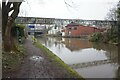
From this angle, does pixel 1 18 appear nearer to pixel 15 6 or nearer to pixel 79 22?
pixel 15 6

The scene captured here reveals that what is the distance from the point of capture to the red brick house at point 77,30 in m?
75.6

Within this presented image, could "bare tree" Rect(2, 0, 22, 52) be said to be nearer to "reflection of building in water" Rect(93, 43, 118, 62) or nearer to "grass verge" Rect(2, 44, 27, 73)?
"grass verge" Rect(2, 44, 27, 73)

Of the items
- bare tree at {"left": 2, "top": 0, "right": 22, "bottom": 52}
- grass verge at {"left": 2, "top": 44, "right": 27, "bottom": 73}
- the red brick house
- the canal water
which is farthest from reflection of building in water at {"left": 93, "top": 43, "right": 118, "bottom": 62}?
the red brick house

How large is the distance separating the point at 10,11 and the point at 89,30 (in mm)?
60945

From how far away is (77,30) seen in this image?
3113 inches

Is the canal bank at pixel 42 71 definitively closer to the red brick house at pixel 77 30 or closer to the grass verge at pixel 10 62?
the grass verge at pixel 10 62

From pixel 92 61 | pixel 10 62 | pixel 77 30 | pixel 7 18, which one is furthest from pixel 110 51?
pixel 77 30

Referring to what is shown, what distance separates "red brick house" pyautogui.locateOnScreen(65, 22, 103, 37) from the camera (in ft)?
248

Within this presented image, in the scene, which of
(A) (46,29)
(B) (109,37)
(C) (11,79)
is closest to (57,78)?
(C) (11,79)

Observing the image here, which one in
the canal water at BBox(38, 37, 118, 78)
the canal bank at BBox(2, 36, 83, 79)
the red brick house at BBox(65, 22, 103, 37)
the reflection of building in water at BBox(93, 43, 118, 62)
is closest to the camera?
the canal bank at BBox(2, 36, 83, 79)

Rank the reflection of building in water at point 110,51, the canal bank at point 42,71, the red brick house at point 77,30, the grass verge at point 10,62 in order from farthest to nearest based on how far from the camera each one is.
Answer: the red brick house at point 77,30 → the reflection of building in water at point 110,51 → the grass verge at point 10,62 → the canal bank at point 42,71

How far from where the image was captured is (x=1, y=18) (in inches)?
611

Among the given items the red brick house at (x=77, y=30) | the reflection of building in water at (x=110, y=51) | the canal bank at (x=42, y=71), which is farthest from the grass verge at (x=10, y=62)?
the red brick house at (x=77, y=30)

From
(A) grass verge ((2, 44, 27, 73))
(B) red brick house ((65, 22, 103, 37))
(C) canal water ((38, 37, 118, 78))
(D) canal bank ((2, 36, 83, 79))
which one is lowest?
(C) canal water ((38, 37, 118, 78))
